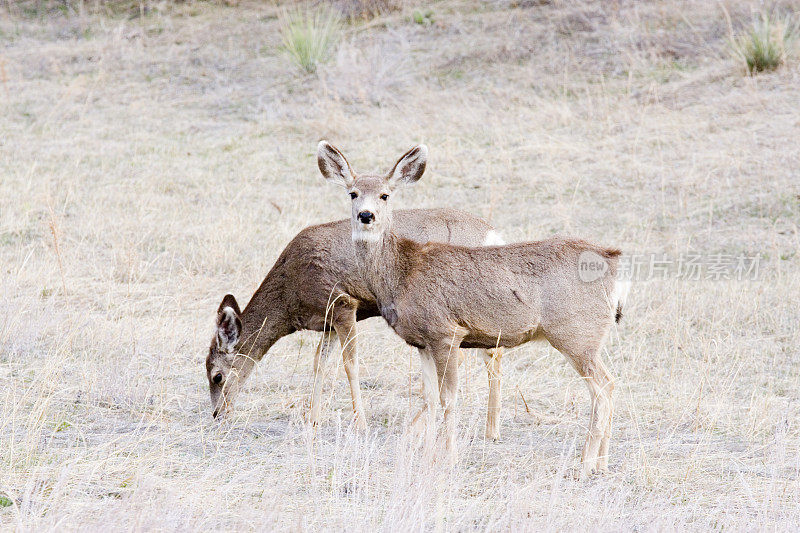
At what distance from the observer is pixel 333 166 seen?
20.6ft

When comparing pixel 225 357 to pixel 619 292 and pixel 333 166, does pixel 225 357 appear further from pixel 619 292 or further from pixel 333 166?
pixel 619 292

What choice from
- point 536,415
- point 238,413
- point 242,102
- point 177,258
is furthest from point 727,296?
point 242,102

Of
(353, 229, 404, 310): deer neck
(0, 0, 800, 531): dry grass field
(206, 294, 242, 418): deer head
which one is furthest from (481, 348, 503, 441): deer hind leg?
(206, 294, 242, 418): deer head

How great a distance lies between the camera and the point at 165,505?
4648 millimetres

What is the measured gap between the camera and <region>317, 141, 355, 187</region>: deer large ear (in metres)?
6.19

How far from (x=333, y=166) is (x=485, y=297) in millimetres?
1323

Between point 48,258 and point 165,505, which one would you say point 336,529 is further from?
point 48,258

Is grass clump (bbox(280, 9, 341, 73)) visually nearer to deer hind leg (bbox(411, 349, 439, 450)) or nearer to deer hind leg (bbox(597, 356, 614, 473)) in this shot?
deer hind leg (bbox(411, 349, 439, 450))

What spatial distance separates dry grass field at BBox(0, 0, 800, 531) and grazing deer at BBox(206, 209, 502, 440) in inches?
9.8

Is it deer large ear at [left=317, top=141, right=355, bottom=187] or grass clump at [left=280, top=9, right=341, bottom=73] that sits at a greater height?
grass clump at [left=280, top=9, right=341, bottom=73]

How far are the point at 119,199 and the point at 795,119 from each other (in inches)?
359

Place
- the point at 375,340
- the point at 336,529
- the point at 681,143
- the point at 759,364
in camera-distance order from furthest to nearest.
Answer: the point at 681,143 < the point at 375,340 < the point at 759,364 < the point at 336,529

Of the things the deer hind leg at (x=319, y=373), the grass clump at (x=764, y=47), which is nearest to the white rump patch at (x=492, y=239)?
the deer hind leg at (x=319, y=373)

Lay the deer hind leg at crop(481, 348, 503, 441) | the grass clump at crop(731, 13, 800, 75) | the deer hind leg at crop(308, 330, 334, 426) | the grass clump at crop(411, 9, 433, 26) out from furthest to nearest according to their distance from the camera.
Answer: the grass clump at crop(411, 9, 433, 26) → the grass clump at crop(731, 13, 800, 75) → the deer hind leg at crop(308, 330, 334, 426) → the deer hind leg at crop(481, 348, 503, 441)
